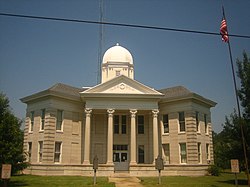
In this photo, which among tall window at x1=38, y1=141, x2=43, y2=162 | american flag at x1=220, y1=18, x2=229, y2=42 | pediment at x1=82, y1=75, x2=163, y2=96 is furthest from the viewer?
pediment at x1=82, y1=75, x2=163, y2=96

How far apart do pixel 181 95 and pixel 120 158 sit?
10670 mm

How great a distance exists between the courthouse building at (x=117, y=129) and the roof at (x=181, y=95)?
11mm

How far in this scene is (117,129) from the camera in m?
36.6

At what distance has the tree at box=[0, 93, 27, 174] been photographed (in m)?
19.8

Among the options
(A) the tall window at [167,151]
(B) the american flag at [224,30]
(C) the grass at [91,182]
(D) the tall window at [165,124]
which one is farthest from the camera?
(D) the tall window at [165,124]

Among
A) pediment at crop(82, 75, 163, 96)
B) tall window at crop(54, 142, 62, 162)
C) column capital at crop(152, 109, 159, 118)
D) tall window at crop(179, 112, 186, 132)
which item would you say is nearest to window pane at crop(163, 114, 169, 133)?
tall window at crop(179, 112, 186, 132)

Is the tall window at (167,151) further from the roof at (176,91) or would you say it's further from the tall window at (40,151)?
the tall window at (40,151)

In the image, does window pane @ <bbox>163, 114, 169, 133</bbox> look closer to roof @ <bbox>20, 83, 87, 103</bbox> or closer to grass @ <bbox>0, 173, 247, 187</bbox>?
grass @ <bbox>0, 173, 247, 187</bbox>

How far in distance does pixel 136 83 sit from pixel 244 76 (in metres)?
12.1

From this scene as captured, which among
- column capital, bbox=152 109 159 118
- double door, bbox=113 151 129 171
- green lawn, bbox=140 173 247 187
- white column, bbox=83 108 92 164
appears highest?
column capital, bbox=152 109 159 118

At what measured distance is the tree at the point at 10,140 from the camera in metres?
19.8

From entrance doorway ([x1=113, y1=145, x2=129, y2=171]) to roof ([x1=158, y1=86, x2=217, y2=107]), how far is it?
8061 millimetres

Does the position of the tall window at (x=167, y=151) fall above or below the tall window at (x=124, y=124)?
below

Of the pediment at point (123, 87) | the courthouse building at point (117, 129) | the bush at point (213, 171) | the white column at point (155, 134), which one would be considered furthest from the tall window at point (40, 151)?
the bush at point (213, 171)
